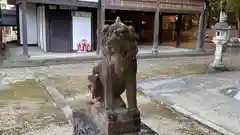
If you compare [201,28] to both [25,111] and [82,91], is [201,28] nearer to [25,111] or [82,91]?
[82,91]

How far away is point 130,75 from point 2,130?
230cm

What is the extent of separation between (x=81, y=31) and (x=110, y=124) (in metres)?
9.40

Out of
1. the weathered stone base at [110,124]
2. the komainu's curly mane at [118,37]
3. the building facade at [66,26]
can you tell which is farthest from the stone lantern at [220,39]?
the komainu's curly mane at [118,37]

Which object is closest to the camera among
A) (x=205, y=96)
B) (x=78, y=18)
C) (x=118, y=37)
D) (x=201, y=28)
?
(x=118, y=37)

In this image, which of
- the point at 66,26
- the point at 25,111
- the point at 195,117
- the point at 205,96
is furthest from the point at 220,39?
the point at 25,111

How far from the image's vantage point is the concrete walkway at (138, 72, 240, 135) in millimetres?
3625

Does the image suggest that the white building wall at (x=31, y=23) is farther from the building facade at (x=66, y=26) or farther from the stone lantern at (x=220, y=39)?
the stone lantern at (x=220, y=39)

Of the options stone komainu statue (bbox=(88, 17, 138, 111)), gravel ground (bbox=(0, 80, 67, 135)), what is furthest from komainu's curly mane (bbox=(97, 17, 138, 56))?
gravel ground (bbox=(0, 80, 67, 135))

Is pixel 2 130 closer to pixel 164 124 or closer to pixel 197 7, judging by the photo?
pixel 164 124

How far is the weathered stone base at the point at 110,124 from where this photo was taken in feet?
6.31

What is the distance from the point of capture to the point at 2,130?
10.5 ft

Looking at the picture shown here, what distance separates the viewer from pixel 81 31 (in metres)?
10.9

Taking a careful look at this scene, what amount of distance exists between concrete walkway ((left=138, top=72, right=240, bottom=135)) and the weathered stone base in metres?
1.79

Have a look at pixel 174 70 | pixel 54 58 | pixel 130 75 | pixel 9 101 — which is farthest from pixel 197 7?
pixel 130 75
